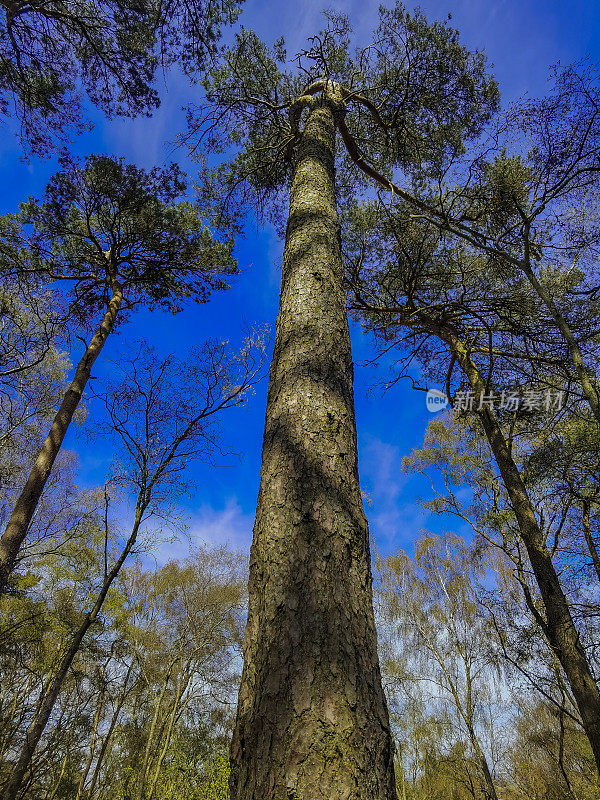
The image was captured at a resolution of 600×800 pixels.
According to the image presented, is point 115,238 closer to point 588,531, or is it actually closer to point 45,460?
point 45,460

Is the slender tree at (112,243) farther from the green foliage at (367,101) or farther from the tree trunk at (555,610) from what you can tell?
the tree trunk at (555,610)

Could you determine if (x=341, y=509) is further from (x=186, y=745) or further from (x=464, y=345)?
(x=186, y=745)

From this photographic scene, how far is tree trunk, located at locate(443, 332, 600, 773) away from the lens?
153 inches

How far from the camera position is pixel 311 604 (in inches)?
44.3

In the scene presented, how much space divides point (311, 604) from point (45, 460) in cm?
532

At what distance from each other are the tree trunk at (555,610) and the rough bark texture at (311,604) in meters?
4.23

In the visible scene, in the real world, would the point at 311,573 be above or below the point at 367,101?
below

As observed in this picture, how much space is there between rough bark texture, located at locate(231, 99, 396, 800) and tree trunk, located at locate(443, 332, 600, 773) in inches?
166

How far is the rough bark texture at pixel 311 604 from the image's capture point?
0.88 metres

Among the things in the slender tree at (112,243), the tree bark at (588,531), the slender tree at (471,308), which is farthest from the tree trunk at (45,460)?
the tree bark at (588,531)

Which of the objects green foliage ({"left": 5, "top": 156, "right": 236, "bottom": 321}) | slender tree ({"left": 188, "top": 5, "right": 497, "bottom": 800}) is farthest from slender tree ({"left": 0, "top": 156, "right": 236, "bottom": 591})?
slender tree ({"left": 188, "top": 5, "right": 497, "bottom": 800})

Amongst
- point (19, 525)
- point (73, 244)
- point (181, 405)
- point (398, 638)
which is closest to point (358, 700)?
point (181, 405)

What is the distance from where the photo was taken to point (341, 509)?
1.36 m

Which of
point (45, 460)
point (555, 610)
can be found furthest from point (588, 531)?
point (45, 460)
